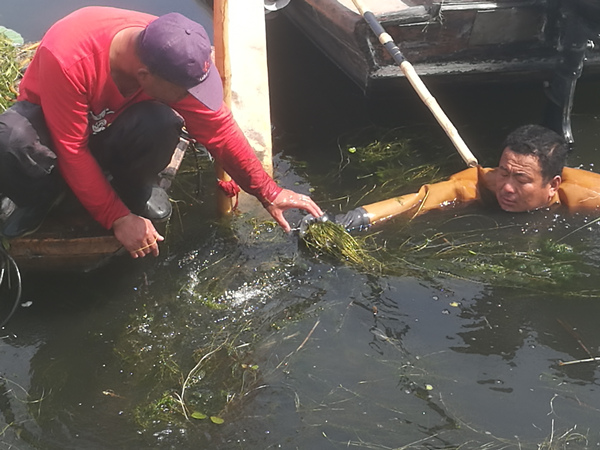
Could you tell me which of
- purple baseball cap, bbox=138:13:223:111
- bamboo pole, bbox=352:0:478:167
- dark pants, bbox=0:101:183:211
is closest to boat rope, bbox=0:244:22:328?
dark pants, bbox=0:101:183:211

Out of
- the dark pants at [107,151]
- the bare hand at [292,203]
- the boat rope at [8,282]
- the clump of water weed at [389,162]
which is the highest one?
the dark pants at [107,151]

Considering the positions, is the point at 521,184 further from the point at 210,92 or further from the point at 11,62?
the point at 11,62

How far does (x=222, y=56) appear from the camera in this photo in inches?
167

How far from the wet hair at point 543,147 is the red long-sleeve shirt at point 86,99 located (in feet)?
6.68

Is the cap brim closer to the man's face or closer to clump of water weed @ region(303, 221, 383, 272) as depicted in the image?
clump of water weed @ region(303, 221, 383, 272)

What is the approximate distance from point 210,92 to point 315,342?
1366 millimetres

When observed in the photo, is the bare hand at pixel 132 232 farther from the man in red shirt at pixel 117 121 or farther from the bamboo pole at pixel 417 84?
the bamboo pole at pixel 417 84

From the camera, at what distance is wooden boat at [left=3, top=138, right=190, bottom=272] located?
11.6ft

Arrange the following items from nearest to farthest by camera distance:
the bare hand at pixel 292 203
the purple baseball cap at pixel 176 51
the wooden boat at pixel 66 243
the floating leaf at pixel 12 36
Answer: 1. the purple baseball cap at pixel 176 51
2. the wooden boat at pixel 66 243
3. the bare hand at pixel 292 203
4. the floating leaf at pixel 12 36

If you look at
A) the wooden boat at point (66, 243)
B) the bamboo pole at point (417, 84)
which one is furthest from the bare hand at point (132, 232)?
the bamboo pole at point (417, 84)

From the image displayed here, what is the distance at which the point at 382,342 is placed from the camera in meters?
3.50

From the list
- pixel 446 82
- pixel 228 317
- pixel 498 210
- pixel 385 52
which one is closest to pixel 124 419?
pixel 228 317

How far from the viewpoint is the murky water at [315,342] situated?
3.00 meters

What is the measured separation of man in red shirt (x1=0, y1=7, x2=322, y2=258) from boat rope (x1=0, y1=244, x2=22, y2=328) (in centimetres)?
30
